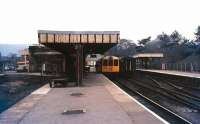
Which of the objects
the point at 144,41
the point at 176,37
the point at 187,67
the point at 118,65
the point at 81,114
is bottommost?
the point at 81,114

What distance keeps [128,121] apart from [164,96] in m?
15.1

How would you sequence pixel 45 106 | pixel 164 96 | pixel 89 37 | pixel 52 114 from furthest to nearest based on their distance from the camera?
pixel 89 37 < pixel 164 96 < pixel 45 106 < pixel 52 114

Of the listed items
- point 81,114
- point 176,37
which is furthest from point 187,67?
point 176,37

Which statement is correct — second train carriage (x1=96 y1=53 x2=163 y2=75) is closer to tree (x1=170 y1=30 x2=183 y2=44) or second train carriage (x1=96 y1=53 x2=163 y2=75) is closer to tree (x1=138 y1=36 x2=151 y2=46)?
→ tree (x1=170 y1=30 x2=183 y2=44)

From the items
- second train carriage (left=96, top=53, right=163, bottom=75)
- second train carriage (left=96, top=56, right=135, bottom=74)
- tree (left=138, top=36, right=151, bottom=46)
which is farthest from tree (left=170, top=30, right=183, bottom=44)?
second train carriage (left=96, top=56, right=135, bottom=74)

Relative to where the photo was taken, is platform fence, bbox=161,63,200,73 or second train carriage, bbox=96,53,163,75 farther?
second train carriage, bbox=96,53,163,75

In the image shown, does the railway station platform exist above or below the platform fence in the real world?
below

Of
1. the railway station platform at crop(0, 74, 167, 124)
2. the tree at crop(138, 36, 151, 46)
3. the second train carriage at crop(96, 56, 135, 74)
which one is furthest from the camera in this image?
the tree at crop(138, 36, 151, 46)

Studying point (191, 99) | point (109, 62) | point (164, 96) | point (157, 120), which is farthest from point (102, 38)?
point (109, 62)

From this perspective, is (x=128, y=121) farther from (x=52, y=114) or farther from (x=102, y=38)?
(x=102, y=38)

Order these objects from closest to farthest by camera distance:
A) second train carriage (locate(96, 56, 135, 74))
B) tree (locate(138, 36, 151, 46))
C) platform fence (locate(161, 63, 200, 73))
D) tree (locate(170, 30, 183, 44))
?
platform fence (locate(161, 63, 200, 73)) < second train carriage (locate(96, 56, 135, 74)) < tree (locate(170, 30, 183, 44)) < tree (locate(138, 36, 151, 46))

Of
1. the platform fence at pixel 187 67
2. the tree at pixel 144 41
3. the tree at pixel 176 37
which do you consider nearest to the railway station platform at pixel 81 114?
the platform fence at pixel 187 67

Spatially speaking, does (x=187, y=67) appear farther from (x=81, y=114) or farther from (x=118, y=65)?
(x=81, y=114)

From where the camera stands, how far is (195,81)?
33.7m
